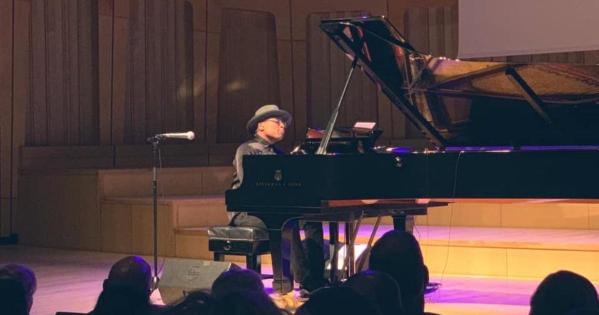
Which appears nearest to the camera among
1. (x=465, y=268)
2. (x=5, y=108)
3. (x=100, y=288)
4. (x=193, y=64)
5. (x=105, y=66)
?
(x=100, y=288)

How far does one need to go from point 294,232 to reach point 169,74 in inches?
198

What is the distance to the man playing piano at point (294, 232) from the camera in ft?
19.6

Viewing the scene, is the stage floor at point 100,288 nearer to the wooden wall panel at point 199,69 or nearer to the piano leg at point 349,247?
the piano leg at point 349,247

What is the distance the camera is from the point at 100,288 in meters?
6.60

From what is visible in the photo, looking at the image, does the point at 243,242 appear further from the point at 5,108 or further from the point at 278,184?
the point at 5,108

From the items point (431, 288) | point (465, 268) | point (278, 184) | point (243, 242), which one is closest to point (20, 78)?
point (243, 242)

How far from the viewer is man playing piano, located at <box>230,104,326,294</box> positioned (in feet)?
19.6

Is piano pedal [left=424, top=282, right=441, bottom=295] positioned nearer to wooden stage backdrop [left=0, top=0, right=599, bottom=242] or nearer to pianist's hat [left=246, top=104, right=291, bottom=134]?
pianist's hat [left=246, top=104, right=291, bottom=134]

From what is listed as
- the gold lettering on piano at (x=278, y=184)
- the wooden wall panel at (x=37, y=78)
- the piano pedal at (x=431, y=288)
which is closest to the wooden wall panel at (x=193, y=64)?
the wooden wall panel at (x=37, y=78)

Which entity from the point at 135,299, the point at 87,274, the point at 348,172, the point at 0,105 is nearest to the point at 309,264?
the point at 348,172

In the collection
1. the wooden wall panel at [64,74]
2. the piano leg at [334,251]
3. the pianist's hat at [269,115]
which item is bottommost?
the piano leg at [334,251]

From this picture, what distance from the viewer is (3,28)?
30.8 ft

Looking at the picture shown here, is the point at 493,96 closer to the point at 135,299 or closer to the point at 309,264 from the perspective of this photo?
the point at 309,264

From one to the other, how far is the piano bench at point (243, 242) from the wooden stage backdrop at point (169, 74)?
3926 millimetres
